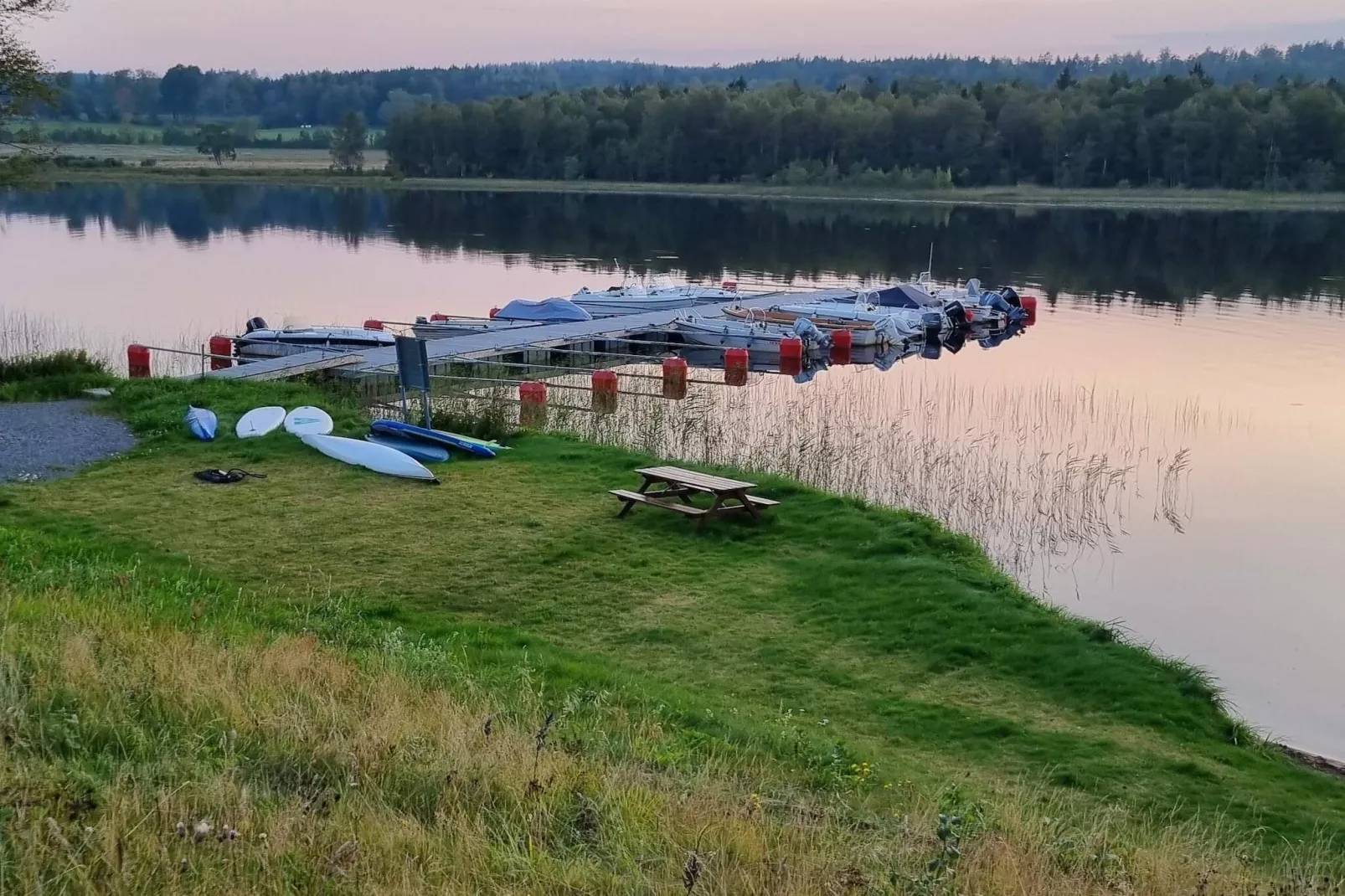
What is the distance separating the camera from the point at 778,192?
101562 mm

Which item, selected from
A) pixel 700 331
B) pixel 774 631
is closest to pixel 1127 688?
pixel 774 631

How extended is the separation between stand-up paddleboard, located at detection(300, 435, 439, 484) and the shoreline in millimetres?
74532

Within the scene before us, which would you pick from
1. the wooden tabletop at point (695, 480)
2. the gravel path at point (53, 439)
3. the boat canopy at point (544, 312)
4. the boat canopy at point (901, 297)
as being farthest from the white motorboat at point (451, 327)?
the wooden tabletop at point (695, 480)

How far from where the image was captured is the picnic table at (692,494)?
1251 cm

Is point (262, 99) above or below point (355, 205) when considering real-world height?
above

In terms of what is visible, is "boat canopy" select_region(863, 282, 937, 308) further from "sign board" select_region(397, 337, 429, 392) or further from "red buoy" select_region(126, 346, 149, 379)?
"sign board" select_region(397, 337, 429, 392)

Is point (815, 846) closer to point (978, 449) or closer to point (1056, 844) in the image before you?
point (1056, 844)

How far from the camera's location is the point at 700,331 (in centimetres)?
3170

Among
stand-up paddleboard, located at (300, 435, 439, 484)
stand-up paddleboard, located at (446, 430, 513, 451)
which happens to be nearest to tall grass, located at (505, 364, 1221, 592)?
stand-up paddleboard, located at (446, 430, 513, 451)

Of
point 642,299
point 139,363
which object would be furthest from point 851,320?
point 139,363

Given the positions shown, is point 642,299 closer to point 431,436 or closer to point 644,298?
point 644,298

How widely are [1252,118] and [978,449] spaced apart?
8395cm

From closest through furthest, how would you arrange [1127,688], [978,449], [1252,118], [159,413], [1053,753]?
[1053,753]
[1127,688]
[159,413]
[978,449]
[1252,118]

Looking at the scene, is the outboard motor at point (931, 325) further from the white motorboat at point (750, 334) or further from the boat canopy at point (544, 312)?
the boat canopy at point (544, 312)
